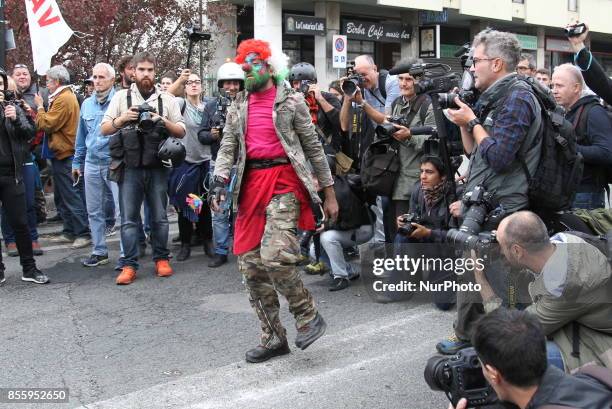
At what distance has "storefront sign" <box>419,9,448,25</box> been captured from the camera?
2503 cm

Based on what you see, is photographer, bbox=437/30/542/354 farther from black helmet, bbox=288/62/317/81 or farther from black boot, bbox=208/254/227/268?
black boot, bbox=208/254/227/268

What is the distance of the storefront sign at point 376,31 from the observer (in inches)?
938

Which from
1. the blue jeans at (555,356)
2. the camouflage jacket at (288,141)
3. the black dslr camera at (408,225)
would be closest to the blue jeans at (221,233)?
the black dslr camera at (408,225)

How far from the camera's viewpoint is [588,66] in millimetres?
5078

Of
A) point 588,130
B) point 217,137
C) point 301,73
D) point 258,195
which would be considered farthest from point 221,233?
point 588,130

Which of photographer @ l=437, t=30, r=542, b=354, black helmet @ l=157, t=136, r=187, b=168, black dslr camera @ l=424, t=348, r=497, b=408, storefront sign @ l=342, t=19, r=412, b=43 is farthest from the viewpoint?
storefront sign @ l=342, t=19, r=412, b=43

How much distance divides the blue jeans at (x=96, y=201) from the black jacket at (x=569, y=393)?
18.5ft

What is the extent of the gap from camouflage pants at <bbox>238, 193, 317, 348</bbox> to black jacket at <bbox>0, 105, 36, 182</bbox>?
118 inches

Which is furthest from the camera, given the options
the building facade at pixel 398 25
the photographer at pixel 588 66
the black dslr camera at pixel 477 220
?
the building facade at pixel 398 25

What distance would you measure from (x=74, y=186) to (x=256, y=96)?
4.25 m

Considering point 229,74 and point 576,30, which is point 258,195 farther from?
point 229,74

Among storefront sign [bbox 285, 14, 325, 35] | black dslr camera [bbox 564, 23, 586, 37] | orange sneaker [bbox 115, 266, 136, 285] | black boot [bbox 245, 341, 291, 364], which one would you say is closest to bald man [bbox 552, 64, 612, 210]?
black dslr camera [bbox 564, 23, 586, 37]

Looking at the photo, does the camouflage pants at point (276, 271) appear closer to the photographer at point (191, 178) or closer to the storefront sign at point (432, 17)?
the photographer at point (191, 178)

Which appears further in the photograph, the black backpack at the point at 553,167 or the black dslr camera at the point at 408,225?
the black dslr camera at the point at 408,225
